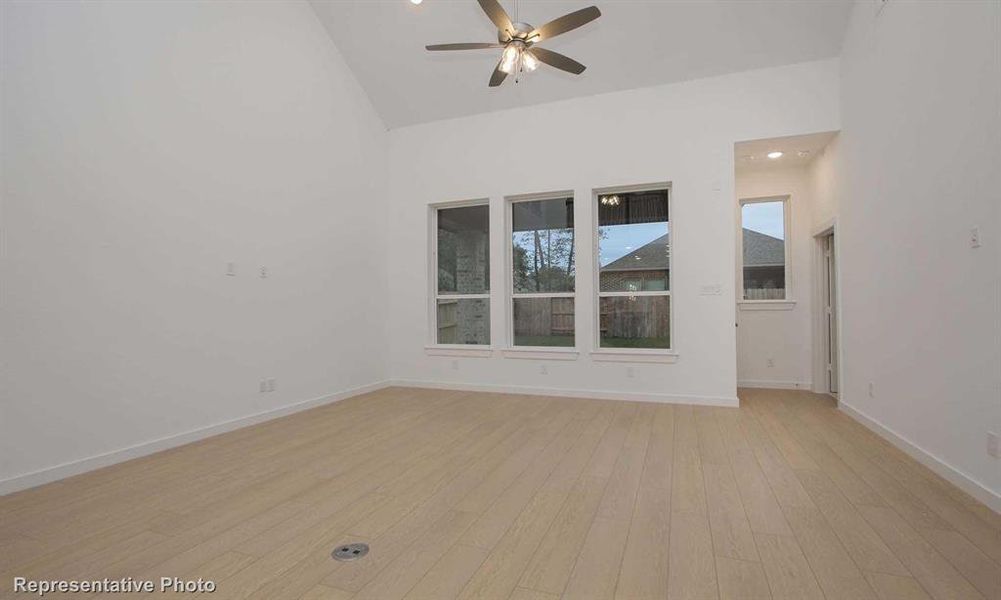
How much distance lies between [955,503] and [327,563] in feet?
10.5

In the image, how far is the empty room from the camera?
212cm

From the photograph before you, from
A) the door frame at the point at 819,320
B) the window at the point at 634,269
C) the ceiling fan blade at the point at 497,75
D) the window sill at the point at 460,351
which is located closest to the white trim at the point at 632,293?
the window at the point at 634,269

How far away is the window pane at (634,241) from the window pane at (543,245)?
1.29 ft

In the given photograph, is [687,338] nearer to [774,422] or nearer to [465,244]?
[774,422]

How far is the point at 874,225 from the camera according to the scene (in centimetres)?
383

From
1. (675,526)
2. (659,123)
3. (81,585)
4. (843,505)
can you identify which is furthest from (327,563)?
(659,123)

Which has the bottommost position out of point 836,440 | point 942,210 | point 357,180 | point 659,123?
point 836,440

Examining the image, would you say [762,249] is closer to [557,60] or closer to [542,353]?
[542,353]

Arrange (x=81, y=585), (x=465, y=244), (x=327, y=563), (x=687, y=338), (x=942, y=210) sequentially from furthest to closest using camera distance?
(x=465, y=244) → (x=687, y=338) → (x=942, y=210) → (x=327, y=563) → (x=81, y=585)

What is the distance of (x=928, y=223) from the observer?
300 cm

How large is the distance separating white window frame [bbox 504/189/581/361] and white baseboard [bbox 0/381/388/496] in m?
2.31

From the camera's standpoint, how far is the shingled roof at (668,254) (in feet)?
17.6

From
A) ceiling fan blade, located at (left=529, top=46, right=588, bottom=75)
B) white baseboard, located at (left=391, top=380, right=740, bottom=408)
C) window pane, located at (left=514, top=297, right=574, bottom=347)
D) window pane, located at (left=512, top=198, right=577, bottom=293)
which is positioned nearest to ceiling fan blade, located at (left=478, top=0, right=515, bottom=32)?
ceiling fan blade, located at (left=529, top=46, right=588, bottom=75)

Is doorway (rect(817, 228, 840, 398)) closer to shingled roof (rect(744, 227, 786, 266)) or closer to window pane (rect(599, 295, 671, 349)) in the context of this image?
shingled roof (rect(744, 227, 786, 266))
